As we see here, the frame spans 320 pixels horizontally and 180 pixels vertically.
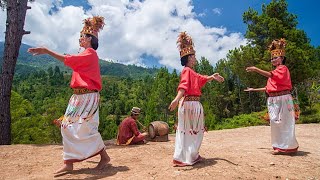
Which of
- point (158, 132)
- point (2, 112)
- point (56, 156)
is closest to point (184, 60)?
point (56, 156)

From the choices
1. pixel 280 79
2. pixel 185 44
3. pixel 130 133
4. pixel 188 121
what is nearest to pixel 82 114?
pixel 188 121

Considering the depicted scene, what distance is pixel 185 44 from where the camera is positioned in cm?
586

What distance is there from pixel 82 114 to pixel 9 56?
5.73 metres

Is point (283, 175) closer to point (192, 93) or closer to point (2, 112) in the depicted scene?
point (192, 93)

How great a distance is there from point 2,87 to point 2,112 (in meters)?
0.75

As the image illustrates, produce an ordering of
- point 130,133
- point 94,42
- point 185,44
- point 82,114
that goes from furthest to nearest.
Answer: point 130,133
point 185,44
point 94,42
point 82,114

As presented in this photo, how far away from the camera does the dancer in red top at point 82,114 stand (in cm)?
502

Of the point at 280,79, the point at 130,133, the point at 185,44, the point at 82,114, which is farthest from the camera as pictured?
the point at 130,133

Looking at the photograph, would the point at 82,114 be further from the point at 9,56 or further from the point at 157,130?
the point at 9,56

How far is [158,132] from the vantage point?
31.8ft

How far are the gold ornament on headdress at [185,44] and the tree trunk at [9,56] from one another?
6.12 meters

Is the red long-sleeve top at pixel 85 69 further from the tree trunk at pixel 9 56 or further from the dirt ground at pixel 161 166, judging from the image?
the tree trunk at pixel 9 56

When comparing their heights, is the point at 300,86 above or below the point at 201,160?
above

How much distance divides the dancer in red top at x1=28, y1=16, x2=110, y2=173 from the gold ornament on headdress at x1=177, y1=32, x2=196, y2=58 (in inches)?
61.8
